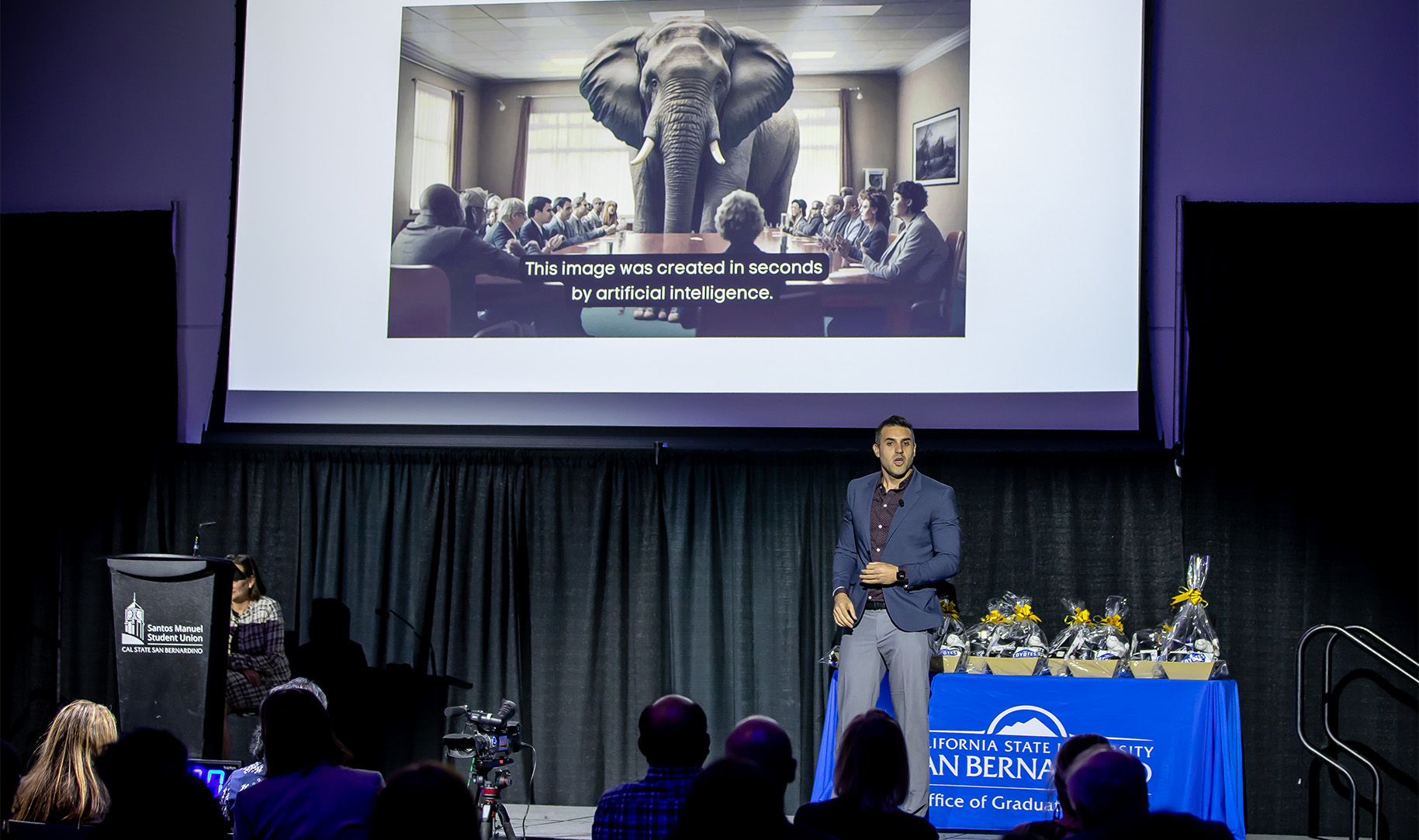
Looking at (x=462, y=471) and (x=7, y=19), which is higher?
(x=7, y=19)

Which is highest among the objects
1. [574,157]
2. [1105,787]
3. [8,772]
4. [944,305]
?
[574,157]

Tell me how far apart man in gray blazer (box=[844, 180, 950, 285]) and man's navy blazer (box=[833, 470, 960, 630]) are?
1.04 m

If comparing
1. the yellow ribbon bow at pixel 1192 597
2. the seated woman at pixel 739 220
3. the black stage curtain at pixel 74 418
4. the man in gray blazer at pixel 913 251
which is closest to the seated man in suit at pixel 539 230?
the seated woman at pixel 739 220

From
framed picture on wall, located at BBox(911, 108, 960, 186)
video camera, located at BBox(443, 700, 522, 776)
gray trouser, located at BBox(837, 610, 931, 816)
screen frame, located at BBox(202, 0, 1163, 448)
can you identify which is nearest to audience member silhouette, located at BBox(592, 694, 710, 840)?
video camera, located at BBox(443, 700, 522, 776)

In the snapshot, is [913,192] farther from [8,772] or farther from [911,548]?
[8,772]

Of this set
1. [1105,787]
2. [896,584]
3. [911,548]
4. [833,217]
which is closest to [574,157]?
[833,217]

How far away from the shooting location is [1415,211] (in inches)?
201

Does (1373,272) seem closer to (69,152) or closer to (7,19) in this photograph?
(69,152)

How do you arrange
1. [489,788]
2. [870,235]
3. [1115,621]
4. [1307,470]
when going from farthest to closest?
[870,235] → [1307,470] → [1115,621] → [489,788]

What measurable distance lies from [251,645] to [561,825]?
4.77 ft

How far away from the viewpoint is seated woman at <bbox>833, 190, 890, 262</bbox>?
5168 millimetres

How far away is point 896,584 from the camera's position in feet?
13.9

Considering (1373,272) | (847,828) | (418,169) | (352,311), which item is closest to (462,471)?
(352,311)

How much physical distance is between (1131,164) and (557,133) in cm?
253
